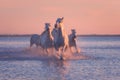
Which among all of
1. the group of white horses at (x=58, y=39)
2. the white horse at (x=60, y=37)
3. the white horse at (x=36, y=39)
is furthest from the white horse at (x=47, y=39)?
the white horse at (x=36, y=39)

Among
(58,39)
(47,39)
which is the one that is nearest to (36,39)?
(47,39)

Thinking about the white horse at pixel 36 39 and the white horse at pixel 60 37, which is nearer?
the white horse at pixel 60 37

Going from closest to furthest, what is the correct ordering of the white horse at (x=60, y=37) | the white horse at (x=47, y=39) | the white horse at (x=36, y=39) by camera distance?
the white horse at (x=60, y=37), the white horse at (x=47, y=39), the white horse at (x=36, y=39)

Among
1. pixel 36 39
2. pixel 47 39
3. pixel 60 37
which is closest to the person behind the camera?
pixel 60 37

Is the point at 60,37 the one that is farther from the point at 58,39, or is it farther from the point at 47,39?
the point at 47,39

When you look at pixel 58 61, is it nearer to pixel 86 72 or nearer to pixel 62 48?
pixel 62 48

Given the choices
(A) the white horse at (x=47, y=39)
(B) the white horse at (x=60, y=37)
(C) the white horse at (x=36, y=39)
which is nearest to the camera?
(B) the white horse at (x=60, y=37)

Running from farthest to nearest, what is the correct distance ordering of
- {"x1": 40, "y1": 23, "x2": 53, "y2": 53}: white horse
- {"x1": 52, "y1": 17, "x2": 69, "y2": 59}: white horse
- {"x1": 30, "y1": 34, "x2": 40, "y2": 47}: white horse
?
{"x1": 30, "y1": 34, "x2": 40, "y2": 47}: white horse → {"x1": 40, "y1": 23, "x2": 53, "y2": 53}: white horse → {"x1": 52, "y1": 17, "x2": 69, "y2": 59}: white horse

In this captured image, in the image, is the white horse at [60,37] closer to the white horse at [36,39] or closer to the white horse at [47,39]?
the white horse at [47,39]

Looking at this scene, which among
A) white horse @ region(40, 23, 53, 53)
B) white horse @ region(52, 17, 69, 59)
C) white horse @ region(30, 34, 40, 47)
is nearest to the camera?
white horse @ region(52, 17, 69, 59)

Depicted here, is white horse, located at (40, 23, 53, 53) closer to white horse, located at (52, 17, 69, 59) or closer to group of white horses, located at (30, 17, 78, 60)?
group of white horses, located at (30, 17, 78, 60)

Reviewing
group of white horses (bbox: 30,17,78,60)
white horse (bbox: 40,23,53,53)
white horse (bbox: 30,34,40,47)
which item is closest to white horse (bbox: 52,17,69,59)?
group of white horses (bbox: 30,17,78,60)

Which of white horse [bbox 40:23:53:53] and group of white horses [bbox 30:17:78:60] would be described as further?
white horse [bbox 40:23:53:53]

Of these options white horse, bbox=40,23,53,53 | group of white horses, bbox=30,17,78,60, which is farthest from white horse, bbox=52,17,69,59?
white horse, bbox=40,23,53,53
